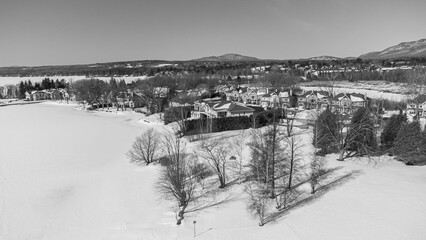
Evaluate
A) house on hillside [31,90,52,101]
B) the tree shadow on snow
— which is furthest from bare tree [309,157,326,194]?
house on hillside [31,90,52,101]

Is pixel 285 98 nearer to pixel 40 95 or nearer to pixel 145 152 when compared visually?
pixel 145 152

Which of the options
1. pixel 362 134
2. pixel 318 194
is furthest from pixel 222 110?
pixel 318 194

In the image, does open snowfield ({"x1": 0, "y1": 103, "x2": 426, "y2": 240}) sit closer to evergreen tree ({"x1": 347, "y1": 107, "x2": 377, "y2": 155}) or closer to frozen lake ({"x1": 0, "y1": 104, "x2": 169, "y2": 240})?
frozen lake ({"x1": 0, "y1": 104, "x2": 169, "y2": 240})

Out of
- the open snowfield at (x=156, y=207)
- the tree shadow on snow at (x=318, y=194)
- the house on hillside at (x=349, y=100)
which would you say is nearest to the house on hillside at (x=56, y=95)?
the open snowfield at (x=156, y=207)

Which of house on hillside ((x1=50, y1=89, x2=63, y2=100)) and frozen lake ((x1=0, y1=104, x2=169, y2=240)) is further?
house on hillside ((x1=50, y1=89, x2=63, y2=100))

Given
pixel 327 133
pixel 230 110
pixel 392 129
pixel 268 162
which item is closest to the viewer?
pixel 268 162
